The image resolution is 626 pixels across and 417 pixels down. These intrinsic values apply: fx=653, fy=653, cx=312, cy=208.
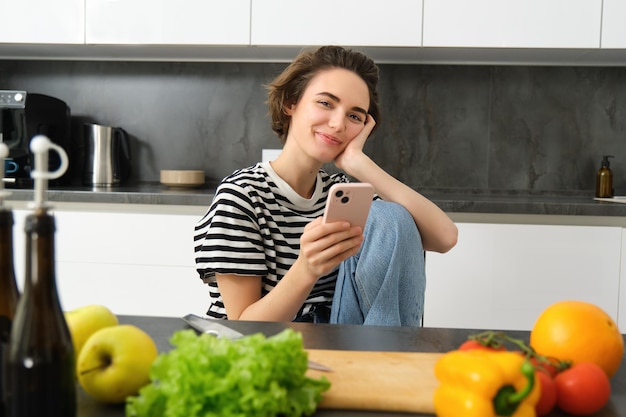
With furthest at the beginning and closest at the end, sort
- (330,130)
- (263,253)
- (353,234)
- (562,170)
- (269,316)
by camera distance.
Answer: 1. (562,170)
2. (330,130)
3. (263,253)
4. (269,316)
5. (353,234)

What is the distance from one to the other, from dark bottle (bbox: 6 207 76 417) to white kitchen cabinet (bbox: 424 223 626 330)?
1.86m

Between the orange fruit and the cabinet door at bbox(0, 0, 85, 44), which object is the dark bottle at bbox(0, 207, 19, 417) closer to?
the orange fruit

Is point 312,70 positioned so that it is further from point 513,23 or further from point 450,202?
point 513,23

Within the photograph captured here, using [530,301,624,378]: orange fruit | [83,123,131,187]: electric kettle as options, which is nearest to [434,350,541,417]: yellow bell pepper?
[530,301,624,378]: orange fruit

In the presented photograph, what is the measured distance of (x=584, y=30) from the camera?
8.12 feet

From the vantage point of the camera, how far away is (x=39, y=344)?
1.82ft

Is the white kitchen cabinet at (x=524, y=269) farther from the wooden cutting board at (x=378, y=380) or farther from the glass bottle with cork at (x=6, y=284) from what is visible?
the glass bottle with cork at (x=6, y=284)

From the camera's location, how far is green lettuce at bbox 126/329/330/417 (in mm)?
570

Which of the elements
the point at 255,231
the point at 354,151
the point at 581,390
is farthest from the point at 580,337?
the point at 354,151

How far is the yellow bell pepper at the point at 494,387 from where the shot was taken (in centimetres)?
60

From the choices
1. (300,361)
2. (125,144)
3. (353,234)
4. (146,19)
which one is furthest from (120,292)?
(300,361)

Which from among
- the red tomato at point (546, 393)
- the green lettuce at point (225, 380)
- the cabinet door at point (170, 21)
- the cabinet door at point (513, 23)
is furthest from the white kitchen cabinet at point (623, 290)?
the green lettuce at point (225, 380)

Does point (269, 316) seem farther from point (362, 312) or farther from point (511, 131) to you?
point (511, 131)

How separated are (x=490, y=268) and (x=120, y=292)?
4.41 feet
